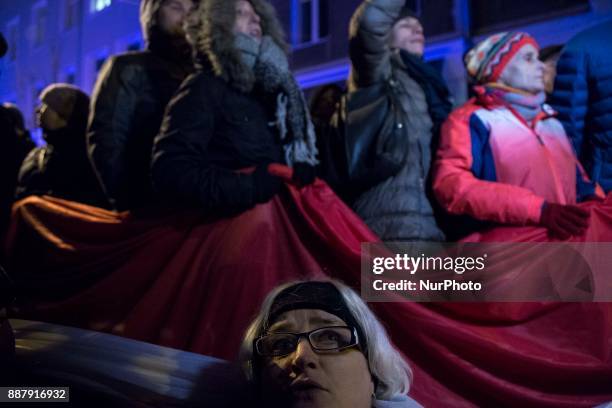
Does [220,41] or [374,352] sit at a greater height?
[220,41]

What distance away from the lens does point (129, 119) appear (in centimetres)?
285

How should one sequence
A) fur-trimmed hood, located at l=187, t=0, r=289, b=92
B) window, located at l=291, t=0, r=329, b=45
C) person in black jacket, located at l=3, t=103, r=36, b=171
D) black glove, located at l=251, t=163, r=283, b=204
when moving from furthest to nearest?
window, located at l=291, t=0, r=329, b=45 < person in black jacket, located at l=3, t=103, r=36, b=171 < fur-trimmed hood, located at l=187, t=0, r=289, b=92 < black glove, located at l=251, t=163, r=283, b=204

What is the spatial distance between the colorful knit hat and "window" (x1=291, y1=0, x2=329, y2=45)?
125cm

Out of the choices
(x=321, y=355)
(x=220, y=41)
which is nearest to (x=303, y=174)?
(x=220, y=41)

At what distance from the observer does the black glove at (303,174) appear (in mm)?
2314

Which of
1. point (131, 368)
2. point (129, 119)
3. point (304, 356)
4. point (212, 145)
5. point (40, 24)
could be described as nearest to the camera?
point (304, 356)

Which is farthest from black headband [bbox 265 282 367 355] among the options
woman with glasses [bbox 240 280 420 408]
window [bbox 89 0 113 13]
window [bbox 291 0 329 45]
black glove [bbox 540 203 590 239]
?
window [bbox 291 0 329 45]

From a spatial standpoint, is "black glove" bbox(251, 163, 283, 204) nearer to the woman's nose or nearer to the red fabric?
the red fabric

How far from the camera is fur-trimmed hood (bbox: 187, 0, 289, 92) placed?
2.42 m

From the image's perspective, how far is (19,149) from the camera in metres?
3.41

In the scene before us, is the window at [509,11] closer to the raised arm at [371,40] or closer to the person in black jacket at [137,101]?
the raised arm at [371,40]

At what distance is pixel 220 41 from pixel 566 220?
135cm

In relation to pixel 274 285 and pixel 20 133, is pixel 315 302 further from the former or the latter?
pixel 20 133

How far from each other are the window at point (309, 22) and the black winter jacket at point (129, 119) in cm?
92
